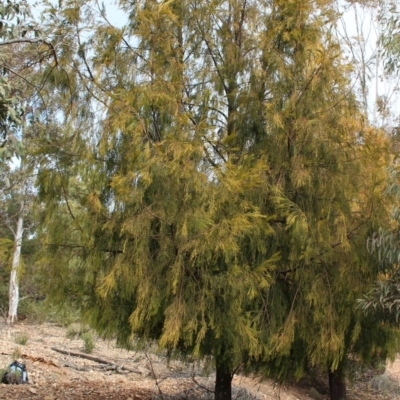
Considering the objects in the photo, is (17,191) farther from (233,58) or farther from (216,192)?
(216,192)

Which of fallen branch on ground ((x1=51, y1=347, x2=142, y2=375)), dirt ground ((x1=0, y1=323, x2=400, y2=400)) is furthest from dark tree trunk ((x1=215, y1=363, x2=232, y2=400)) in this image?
fallen branch on ground ((x1=51, y1=347, x2=142, y2=375))

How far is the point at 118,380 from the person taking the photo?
419 inches

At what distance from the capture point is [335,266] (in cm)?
653

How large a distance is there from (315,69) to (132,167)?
8.55ft

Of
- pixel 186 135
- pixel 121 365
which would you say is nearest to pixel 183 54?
pixel 186 135

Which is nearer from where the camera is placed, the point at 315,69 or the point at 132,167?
the point at 132,167

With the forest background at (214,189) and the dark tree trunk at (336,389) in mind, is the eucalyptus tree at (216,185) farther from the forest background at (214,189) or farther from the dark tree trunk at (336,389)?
the dark tree trunk at (336,389)

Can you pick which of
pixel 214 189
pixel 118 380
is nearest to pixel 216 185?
pixel 214 189

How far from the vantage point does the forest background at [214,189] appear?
17.9 feet

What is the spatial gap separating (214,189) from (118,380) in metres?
6.49

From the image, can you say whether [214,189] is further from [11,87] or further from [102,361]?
[102,361]

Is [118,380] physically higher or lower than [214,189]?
lower

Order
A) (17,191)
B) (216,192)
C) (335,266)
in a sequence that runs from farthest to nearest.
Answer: (17,191) → (335,266) → (216,192)

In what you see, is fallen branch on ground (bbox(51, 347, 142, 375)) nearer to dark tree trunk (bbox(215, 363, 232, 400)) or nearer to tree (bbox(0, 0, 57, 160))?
dark tree trunk (bbox(215, 363, 232, 400))
